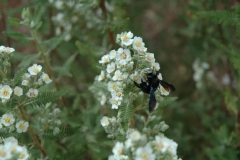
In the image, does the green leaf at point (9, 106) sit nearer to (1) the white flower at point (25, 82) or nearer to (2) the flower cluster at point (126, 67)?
(1) the white flower at point (25, 82)

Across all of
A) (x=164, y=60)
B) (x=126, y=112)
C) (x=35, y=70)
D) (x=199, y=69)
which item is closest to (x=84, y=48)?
(x=35, y=70)

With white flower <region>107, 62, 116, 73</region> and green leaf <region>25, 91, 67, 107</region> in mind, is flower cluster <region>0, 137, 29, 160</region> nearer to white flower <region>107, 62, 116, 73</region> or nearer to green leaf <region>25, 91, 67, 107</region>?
green leaf <region>25, 91, 67, 107</region>

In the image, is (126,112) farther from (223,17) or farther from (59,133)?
(223,17)

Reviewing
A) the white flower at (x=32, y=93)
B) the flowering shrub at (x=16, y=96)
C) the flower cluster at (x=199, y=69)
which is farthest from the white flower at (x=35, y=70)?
the flower cluster at (x=199, y=69)

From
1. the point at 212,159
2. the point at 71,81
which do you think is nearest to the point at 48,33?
the point at 71,81

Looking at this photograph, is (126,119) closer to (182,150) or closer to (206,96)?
(182,150)
